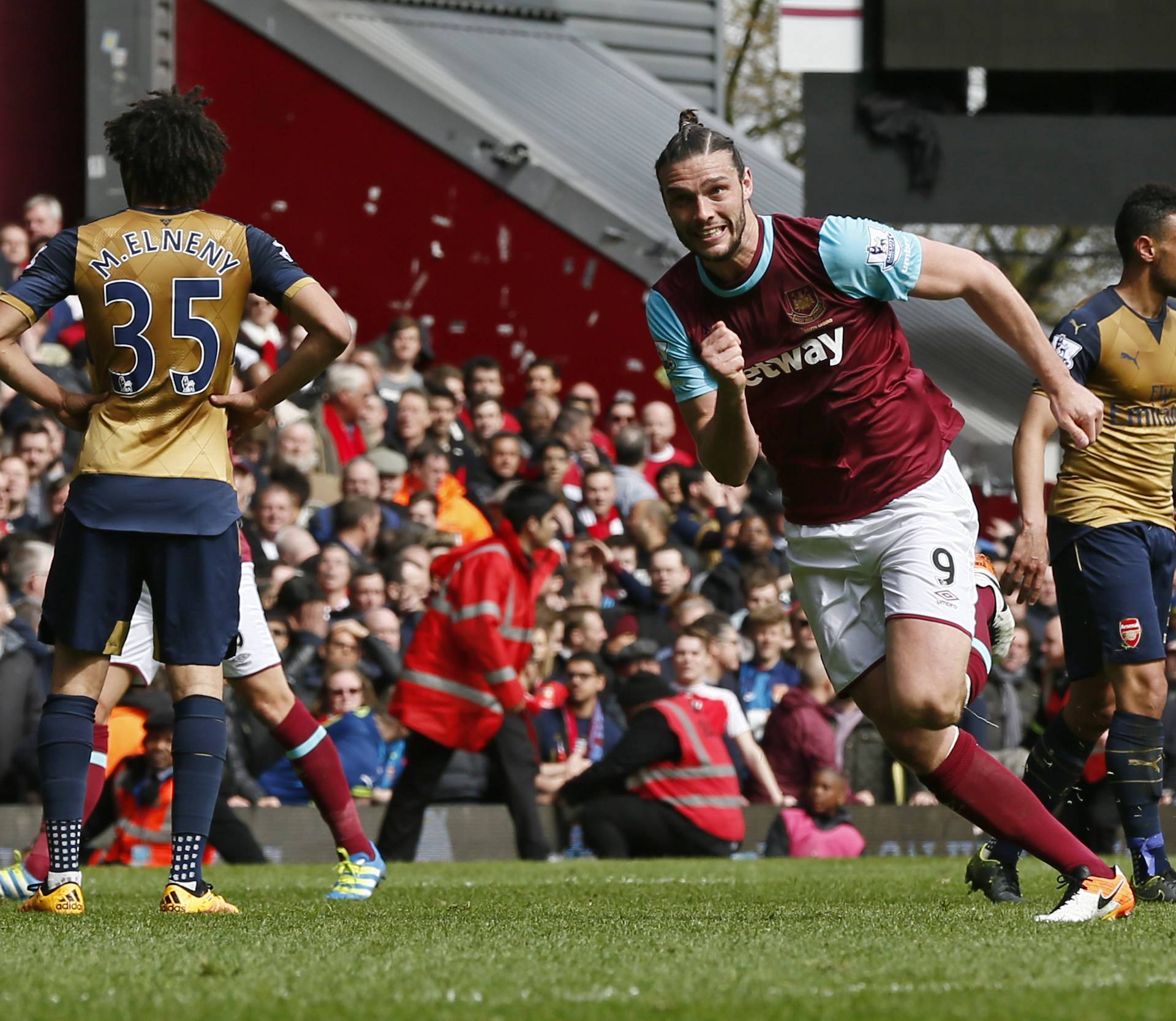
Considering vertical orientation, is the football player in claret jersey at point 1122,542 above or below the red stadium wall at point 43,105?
below

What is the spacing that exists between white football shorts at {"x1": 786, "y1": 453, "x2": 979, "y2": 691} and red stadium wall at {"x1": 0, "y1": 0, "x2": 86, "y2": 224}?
1439cm

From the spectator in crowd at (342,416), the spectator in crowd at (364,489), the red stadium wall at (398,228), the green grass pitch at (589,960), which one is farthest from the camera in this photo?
the red stadium wall at (398,228)

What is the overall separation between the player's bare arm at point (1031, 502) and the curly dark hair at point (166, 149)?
2762 millimetres

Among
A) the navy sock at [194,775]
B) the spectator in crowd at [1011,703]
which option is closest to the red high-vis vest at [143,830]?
the navy sock at [194,775]

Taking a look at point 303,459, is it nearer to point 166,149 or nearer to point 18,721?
point 18,721

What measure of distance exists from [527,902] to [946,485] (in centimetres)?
225

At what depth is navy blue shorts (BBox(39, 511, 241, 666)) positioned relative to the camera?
20.5 ft

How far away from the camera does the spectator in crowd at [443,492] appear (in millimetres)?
13984

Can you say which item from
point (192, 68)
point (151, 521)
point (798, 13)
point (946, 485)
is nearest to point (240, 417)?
point (151, 521)

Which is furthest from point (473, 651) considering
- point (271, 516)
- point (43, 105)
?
point (43, 105)

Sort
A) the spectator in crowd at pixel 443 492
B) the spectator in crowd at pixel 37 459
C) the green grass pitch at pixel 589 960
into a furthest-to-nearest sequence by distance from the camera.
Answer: the spectator in crowd at pixel 443 492
the spectator in crowd at pixel 37 459
the green grass pitch at pixel 589 960

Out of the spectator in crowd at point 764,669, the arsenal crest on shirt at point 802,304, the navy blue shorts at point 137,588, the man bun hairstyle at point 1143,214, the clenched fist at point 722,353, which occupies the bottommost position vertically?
the spectator in crowd at point 764,669

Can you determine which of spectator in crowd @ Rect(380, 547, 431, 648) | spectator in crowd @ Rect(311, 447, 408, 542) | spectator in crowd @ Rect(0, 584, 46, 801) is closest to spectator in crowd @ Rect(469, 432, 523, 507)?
spectator in crowd @ Rect(311, 447, 408, 542)

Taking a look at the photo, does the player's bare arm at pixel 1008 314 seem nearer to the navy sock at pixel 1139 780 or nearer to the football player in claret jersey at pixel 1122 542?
the football player in claret jersey at pixel 1122 542
